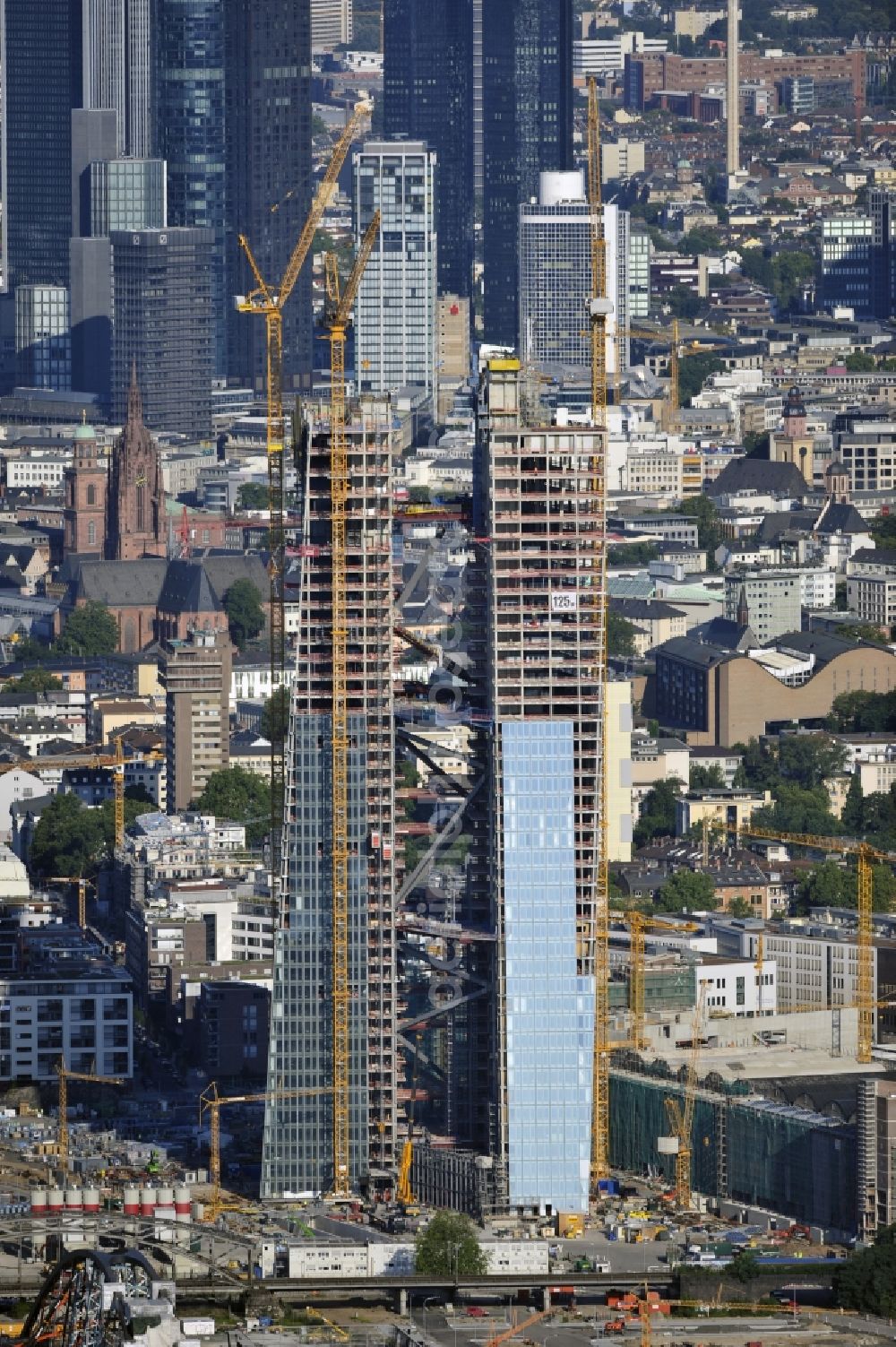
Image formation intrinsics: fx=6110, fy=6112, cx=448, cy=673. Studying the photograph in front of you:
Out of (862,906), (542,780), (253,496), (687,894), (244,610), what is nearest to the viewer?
(542,780)

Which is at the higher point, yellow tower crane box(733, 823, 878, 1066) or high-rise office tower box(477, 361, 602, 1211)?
high-rise office tower box(477, 361, 602, 1211)

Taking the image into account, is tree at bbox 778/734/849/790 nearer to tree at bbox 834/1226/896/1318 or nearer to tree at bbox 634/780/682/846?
tree at bbox 634/780/682/846

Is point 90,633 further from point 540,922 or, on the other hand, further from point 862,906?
point 540,922

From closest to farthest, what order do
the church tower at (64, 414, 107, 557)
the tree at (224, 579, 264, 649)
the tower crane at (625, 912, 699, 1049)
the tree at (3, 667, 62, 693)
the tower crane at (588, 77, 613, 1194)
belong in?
the tower crane at (588, 77, 613, 1194) → the tower crane at (625, 912, 699, 1049) → the tree at (3, 667, 62, 693) → the tree at (224, 579, 264, 649) → the church tower at (64, 414, 107, 557)

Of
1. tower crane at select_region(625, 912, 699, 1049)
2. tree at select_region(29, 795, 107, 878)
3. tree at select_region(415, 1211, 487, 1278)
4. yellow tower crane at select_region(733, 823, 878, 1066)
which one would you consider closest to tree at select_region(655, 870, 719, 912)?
yellow tower crane at select_region(733, 823, 878, 1066)

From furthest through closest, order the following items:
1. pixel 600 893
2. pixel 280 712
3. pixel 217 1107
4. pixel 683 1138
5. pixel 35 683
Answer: pixel 35 683 < pixel 280 712 < pixel 217 1107 < pixel 683 1138 < pixel 600 893

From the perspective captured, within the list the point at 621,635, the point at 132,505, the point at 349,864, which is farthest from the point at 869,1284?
the point at 132,505

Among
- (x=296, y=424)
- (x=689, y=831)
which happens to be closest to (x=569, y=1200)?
(x=296, y=424)
